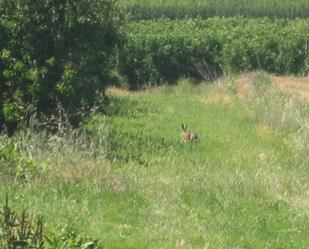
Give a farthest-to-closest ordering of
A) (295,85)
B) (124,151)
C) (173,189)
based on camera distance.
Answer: (295,85)
(124,151)
(173,189)

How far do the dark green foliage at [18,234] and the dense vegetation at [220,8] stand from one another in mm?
79763

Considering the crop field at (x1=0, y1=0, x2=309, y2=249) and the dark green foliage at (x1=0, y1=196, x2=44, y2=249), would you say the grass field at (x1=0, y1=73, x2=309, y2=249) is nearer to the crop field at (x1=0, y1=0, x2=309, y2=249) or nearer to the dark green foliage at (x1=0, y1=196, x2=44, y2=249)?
the crop field at (x1=0, y1=0, x2=309, y2=249)

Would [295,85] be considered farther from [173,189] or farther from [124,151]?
[173,189]

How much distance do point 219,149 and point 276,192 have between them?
7744mm

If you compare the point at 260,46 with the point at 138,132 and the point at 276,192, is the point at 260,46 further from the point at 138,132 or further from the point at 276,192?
the point at 276,192

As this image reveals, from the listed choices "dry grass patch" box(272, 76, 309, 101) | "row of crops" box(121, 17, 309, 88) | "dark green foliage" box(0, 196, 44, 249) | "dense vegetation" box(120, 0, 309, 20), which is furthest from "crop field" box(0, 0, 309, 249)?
"dense vegetation" box(120, 0, 309, 20)

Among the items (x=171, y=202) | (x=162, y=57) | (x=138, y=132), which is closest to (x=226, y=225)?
(x=171, y=202)

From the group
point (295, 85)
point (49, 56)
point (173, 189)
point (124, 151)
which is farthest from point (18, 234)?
point (295, 85)

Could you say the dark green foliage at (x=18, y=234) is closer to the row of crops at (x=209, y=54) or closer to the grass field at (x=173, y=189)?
the grass field at (x=173, y=189)

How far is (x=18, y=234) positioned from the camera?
7.52 meters

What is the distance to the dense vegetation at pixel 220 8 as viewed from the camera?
88.5 m

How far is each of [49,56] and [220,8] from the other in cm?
7455

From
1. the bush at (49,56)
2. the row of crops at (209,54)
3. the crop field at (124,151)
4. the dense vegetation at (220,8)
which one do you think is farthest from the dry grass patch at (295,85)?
the dense vegetation at (220,8)

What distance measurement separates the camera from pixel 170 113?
3041 centimetres
